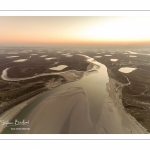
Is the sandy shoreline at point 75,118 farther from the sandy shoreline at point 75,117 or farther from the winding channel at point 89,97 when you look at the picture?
the winding channel at point 89,97

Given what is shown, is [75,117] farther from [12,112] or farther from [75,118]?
[12,112]

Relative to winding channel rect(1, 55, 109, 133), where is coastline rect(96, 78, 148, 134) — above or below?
below

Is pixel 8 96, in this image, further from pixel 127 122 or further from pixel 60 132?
pixel 127 122

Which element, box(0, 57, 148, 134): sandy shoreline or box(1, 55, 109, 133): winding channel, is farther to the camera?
box(1, 55, 109, 133): winding channel

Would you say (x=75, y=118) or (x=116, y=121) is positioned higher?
(x=75, y=118)

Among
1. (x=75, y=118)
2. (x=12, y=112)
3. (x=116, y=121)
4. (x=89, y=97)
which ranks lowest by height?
(x=116, y=121)

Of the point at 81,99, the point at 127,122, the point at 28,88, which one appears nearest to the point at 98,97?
the point at 81,99
